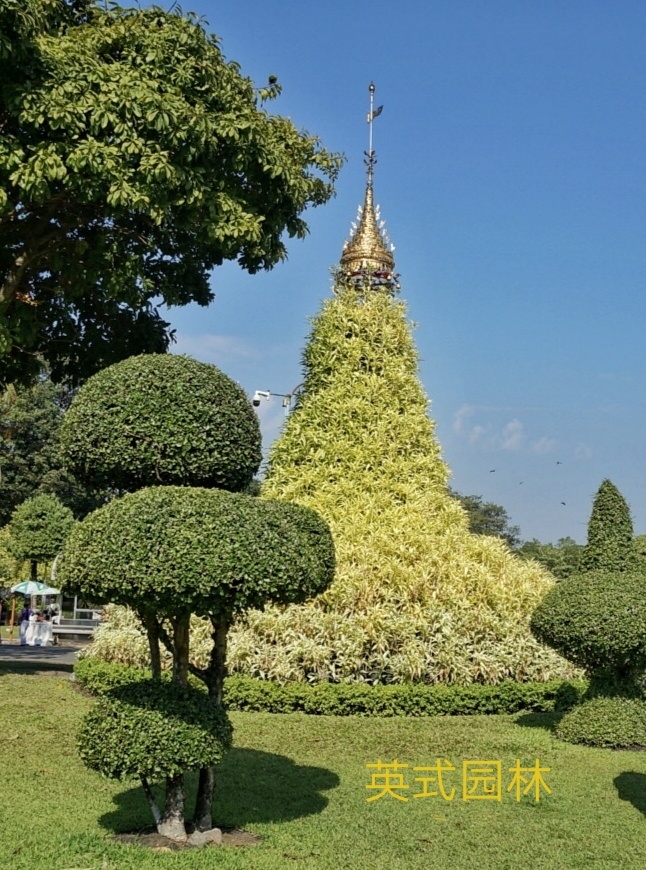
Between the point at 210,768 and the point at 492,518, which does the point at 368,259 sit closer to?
the point at 210,768

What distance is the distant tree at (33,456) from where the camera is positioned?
1412 inches

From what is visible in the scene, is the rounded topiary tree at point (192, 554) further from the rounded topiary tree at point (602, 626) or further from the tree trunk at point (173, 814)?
the rounded topiary tree at point (602, 626)

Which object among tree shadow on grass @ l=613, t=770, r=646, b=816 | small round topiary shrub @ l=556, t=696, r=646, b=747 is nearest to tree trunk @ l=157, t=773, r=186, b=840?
tree shadow on grass @ l=613, t=770, r=646, b=816

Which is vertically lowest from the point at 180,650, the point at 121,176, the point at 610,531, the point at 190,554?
the point at 180,650

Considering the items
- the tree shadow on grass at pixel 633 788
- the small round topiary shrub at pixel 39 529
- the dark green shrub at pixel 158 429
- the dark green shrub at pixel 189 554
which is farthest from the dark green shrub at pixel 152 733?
the small round topiary shrub at pixel 39 529

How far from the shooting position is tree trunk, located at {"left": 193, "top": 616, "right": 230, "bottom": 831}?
5941 mm

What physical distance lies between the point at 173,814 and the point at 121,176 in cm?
743

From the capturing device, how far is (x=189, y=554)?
5.14 meters

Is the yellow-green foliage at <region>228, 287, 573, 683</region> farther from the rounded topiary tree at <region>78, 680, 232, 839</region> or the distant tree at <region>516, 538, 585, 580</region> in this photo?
the distant tree at <region>516, 538, 585, 580</region>

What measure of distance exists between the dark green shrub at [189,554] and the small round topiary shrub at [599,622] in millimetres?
5188

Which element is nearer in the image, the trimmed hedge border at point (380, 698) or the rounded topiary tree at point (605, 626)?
the rounded topiary tree at point (605, 626)

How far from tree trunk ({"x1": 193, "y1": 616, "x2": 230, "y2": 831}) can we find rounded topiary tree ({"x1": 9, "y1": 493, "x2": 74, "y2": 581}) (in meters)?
24.6

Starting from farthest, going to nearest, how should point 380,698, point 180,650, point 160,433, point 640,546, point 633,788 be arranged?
point 640,546 < point 380,698 < point 633,788 < point 180,650 < point 160,433

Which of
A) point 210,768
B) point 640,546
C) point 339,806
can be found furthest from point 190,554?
point 640,546
